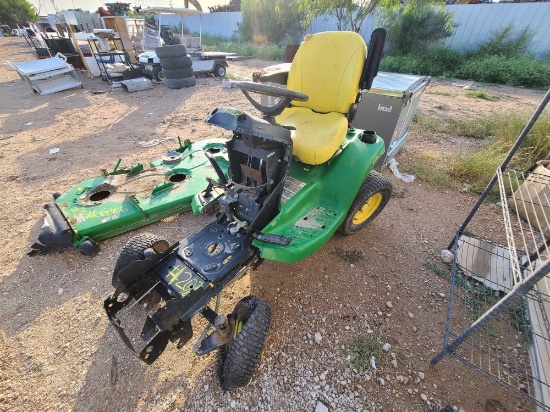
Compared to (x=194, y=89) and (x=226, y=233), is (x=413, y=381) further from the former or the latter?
(x=194, y=89)

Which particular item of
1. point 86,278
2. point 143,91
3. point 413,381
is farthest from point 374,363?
point 143,91

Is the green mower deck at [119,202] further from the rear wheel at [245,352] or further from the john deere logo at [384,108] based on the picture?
the john deere logo at [384,108]

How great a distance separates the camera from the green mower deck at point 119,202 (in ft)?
8.25

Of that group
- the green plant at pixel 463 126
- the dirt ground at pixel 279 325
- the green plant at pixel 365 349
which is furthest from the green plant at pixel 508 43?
the green plant at pixel 365 349

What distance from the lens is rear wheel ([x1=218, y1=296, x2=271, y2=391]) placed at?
1.57 meters

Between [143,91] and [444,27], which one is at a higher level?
[444,27]

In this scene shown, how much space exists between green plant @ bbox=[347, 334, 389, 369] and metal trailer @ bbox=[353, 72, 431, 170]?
2.69 metres

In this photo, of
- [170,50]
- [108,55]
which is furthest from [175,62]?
[108,55]

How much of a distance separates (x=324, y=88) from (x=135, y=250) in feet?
7.22

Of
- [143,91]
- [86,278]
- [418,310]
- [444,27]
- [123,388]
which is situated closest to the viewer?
[123,388]

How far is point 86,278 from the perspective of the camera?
2410 mm

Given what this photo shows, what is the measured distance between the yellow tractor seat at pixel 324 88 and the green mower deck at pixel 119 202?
3.03ft

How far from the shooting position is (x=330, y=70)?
2.37 metres

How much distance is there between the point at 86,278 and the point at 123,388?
1.16m
